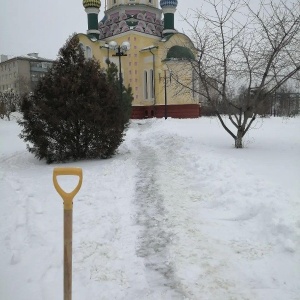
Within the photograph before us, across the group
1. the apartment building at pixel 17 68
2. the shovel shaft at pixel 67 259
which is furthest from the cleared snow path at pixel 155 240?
the apartment building at pixel 17 68

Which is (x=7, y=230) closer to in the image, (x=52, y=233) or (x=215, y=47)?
(x=52, y=233)

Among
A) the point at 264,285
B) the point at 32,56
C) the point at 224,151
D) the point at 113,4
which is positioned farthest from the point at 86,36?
the point at 32,56

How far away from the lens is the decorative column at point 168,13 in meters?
35.1

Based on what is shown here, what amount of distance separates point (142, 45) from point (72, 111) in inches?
1053

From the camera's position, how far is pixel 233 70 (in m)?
11.2

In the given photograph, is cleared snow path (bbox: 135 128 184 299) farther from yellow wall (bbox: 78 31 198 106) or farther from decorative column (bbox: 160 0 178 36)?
decorative column (bbox: 160 0 178 36)

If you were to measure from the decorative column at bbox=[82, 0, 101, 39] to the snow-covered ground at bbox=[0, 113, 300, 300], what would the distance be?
3181 centimetres

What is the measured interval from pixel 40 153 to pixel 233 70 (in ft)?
24.5

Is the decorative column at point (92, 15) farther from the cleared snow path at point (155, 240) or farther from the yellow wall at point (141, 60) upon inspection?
the cleared snow path at point (155, 240)

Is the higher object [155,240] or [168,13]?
[168,13]

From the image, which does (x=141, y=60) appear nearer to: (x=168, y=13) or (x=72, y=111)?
(x=168, y=13)

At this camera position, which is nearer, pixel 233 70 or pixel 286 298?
pixel 286 298

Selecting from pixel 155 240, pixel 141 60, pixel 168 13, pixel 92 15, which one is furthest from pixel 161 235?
pixel 92 15

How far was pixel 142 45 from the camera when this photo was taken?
33656mm
